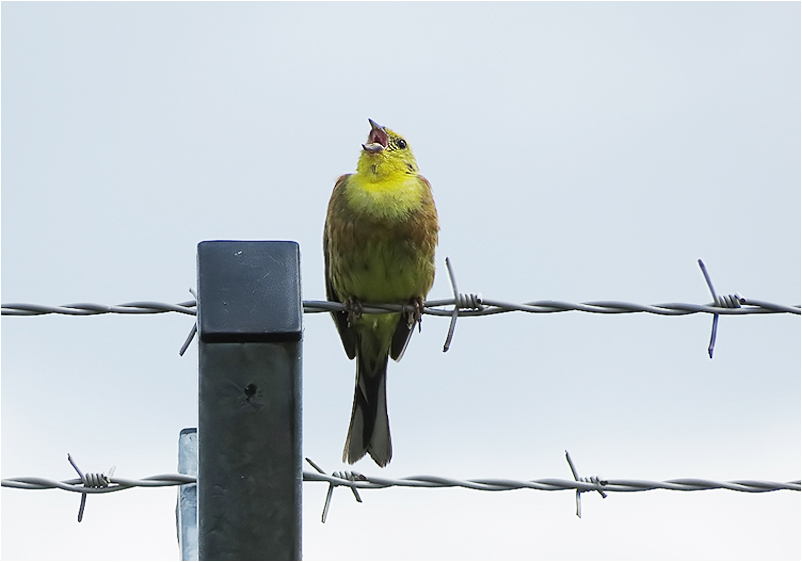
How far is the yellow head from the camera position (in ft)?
17.3

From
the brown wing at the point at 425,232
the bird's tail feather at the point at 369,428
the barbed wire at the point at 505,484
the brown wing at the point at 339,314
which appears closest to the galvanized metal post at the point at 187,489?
the barbed wire at the point at 505,484

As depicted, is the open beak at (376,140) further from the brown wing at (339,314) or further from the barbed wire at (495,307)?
the barbed wire at (495,307)

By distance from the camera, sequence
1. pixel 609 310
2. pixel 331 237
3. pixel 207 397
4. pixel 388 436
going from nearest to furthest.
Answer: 1. pixel 207 397
2. pixel 609 310
3. pixel 388 436
4. pixel 331 237

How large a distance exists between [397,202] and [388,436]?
1.10m

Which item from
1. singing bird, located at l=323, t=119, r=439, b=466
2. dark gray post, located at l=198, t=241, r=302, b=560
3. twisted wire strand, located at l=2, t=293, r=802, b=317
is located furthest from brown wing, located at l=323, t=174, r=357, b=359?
dark gray post, located at l=198, t=241, r=302, b=560

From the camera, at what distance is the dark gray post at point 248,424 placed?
203 centimetres

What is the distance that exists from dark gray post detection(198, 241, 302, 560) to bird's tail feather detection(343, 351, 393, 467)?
2.69m

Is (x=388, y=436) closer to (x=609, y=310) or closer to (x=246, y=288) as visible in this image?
(x=609, y=310)

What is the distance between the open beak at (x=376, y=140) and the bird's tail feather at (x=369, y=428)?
1.13 m

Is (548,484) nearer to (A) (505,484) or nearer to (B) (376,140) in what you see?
(A) (505,484)

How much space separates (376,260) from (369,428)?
78 centimetres

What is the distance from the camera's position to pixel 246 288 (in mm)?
2076

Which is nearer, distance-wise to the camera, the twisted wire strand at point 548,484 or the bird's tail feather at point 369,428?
the twisted wire strand at point 548,484

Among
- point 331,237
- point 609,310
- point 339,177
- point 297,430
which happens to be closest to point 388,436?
point 331,237
